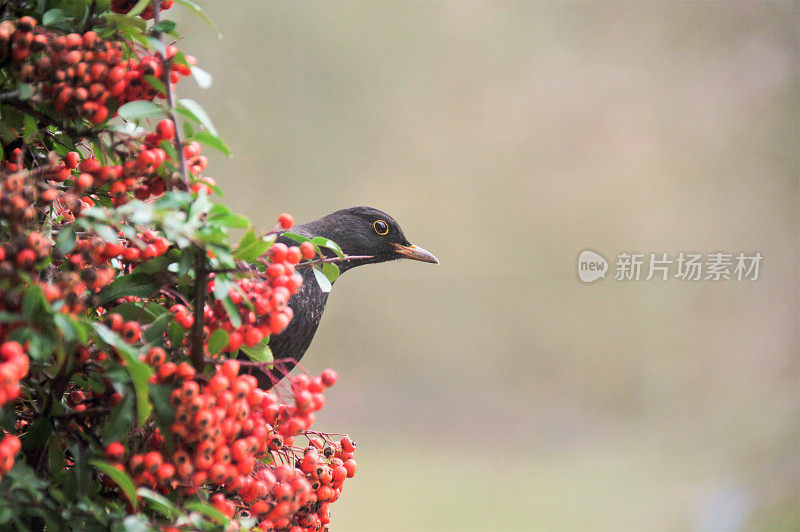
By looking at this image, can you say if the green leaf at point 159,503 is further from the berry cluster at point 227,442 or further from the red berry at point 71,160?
the red berry at point 71,160

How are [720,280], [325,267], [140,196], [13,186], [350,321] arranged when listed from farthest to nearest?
1. [720,280]
2. [350,321]
3. [325,267]
4. [140,196]
5. [13,186]

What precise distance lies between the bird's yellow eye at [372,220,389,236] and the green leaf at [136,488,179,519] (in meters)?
0.55

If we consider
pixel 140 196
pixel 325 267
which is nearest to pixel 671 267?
pixel 325 267

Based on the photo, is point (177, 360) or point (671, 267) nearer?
point (177, 360)

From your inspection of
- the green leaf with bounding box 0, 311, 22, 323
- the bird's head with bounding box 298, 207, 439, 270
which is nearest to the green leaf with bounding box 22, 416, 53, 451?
the green leaf with bounding box 0, 311, 22, 323

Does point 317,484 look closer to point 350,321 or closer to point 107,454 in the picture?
point 107,454

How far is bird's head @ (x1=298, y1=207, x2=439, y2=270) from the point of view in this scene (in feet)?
3.22

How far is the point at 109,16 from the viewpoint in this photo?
51 centimetres

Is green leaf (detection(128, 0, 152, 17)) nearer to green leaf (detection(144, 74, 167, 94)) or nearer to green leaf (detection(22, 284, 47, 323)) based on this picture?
green leaf (detection(144, 74, 167, 94))

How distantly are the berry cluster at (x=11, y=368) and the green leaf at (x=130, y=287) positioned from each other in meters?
0.10

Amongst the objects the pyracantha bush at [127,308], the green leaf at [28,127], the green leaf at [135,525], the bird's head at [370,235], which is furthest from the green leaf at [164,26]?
the bird's head at [370,235]

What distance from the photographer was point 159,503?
451 millimetres

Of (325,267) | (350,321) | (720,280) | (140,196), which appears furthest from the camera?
(720,280)

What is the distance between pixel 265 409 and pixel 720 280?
2615 millimetres
